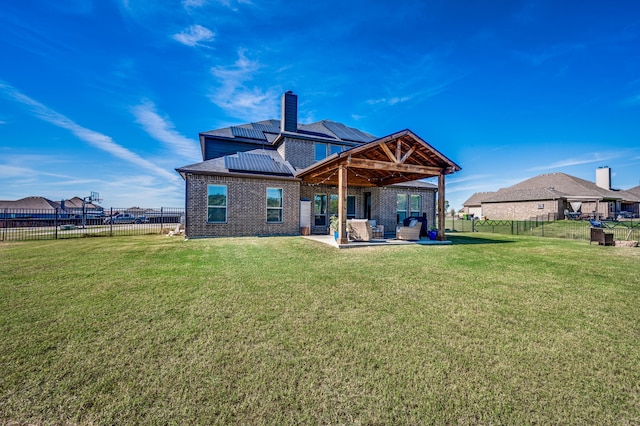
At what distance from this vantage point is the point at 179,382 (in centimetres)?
226

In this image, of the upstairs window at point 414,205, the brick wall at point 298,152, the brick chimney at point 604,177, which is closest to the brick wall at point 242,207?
the brick wall at point 298,152

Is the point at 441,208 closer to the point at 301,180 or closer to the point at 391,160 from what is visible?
the point at 391,160

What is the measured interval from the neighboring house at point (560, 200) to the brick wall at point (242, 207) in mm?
27419

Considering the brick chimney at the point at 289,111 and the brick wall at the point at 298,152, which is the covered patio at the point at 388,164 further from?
the brick chimney at the point at 289,111

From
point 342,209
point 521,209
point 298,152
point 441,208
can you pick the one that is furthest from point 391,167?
point 521,209

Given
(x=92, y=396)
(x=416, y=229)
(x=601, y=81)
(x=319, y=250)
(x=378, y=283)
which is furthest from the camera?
(x=601, y=81)

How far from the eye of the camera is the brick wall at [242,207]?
465 inches

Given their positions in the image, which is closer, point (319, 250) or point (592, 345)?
point (592, 345)

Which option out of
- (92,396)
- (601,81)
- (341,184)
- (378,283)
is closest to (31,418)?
(92,396)

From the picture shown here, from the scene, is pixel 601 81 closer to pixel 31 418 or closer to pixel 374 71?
pixel 374 71

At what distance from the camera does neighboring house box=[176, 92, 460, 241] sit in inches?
415

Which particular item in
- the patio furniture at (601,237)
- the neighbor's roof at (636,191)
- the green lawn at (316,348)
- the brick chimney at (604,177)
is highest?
the brick chimney at (604,177)

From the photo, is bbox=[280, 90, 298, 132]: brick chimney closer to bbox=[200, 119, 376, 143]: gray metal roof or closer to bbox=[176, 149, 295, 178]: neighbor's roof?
bbox=[200, 119, 376, 143]: gray metal roof

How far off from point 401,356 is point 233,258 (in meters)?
5.58
